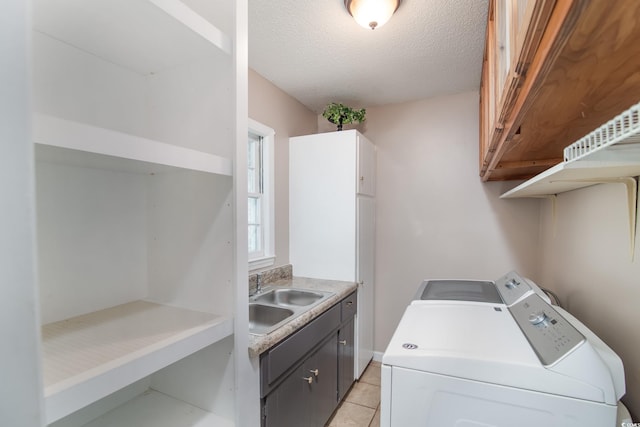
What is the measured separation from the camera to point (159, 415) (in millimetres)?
1033

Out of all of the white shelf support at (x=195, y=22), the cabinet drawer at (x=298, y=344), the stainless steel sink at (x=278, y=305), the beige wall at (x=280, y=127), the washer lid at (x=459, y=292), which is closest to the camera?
the white shelf support at (x=195, y=22)

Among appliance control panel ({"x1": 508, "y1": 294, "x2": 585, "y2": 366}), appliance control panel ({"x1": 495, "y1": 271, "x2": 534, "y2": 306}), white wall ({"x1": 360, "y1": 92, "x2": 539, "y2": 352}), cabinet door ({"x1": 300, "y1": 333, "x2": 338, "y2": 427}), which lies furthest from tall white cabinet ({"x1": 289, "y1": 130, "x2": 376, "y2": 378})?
appliance control panel ({"x1": 508, "y1": 294, "x2": 585, "y2": 366})

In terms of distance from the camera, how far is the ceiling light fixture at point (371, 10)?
143cm

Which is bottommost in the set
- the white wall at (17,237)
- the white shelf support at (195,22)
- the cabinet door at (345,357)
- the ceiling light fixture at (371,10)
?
the cabinet door at (345,357)

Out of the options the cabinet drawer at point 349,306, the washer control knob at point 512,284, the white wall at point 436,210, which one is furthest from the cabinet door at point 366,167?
the washer control knob at point 512,284

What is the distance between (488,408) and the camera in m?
0.96

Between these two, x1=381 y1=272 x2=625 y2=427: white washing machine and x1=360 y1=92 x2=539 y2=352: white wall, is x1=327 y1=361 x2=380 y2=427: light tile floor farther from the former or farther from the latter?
x1=381 y1=272 x2=625 y2=427: white washing machine

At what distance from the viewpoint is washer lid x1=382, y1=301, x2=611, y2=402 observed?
0.87 metres

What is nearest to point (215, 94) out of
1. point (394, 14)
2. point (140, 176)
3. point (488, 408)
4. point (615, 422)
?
point (140, 176)

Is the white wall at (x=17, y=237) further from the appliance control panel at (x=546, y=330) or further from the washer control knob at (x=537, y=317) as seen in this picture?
the washer control knob at (x=537, y=317)

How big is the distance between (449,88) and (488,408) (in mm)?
2385

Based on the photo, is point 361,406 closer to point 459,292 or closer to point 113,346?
point 459,292

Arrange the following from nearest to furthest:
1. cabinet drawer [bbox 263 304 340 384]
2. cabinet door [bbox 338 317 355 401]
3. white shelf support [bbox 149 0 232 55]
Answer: white shelf support [bbox 149 0 232 55] → cabinet drawer [bbox 263 304 340 384] → cabinet door [bbox 338 317 355 401]

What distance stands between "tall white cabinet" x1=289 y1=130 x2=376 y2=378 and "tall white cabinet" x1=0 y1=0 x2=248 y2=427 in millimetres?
1491
